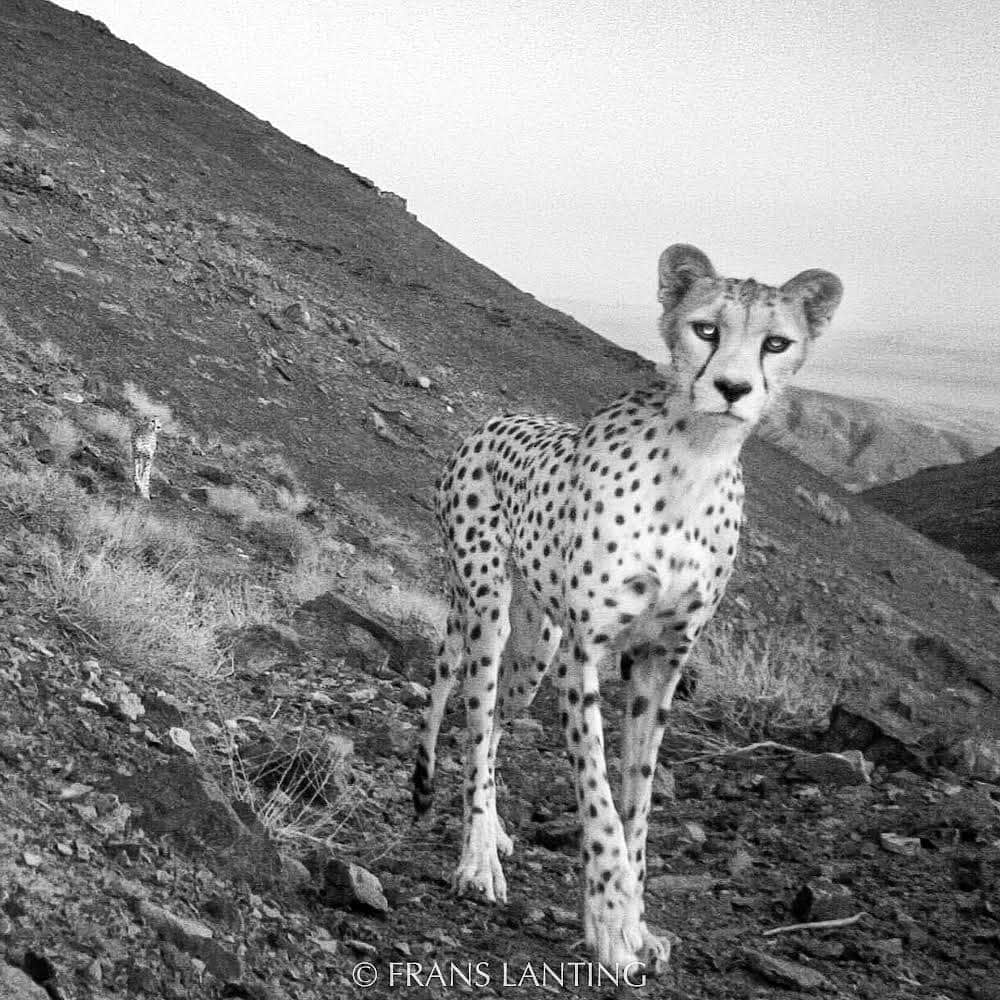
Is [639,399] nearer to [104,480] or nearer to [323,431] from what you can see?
[104,480]

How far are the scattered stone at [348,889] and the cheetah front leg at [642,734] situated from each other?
3.27 feet

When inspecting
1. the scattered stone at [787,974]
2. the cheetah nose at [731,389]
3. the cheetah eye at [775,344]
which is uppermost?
the cheetah eye at [775,344]

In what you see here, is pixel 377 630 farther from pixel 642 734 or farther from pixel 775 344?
pixel 775 344

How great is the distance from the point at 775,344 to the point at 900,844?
2.90m

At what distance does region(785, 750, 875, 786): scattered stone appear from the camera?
723 centimetres

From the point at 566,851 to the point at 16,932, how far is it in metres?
3.15

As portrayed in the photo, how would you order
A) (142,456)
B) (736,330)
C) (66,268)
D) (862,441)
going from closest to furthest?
1. (736,330)
2. (142,456)
3. (66,268)
4. (862,441)

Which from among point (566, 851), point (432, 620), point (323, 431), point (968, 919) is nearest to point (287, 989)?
point (566, 851)

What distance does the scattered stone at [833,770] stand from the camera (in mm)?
7227

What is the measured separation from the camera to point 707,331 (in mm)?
4812

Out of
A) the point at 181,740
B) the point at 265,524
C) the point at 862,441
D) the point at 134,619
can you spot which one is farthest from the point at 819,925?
the point at 862,441

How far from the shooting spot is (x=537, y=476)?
5664 millimetres

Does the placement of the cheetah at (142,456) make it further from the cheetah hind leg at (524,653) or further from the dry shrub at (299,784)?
the cheetah hind leg at (524,653)

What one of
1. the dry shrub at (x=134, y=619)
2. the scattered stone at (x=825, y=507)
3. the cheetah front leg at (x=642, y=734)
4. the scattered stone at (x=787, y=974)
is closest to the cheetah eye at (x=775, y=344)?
the cheetah front leg at (x=642, y=734)
